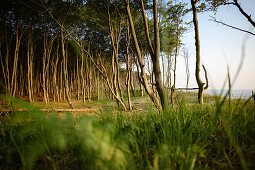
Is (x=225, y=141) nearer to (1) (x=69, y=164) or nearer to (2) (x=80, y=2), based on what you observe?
(1) (x=69, y=164)

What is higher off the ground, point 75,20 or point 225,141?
point 75,20

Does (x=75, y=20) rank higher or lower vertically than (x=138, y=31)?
lower

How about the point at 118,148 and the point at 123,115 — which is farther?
the point at 123,115

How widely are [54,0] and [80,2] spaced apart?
174cm

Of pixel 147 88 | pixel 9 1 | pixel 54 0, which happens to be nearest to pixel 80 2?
pixel 54 0

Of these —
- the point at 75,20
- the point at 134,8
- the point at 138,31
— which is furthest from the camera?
the point at 138,31

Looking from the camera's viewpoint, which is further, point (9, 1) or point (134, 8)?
point (9, 1)

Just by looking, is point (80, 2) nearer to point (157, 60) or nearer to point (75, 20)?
point (75, 20)

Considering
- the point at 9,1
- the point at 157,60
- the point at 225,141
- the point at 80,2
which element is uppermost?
the point at 9,1

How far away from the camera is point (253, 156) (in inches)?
25.9

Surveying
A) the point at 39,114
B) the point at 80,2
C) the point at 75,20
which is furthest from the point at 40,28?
the point at 39,114

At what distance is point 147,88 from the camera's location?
2.38m

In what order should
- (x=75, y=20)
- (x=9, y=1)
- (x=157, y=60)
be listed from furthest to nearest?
(x=75, y=20)
(x=9, y=1)
(x=157, y=60)

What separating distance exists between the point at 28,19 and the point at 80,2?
19.3 ft
